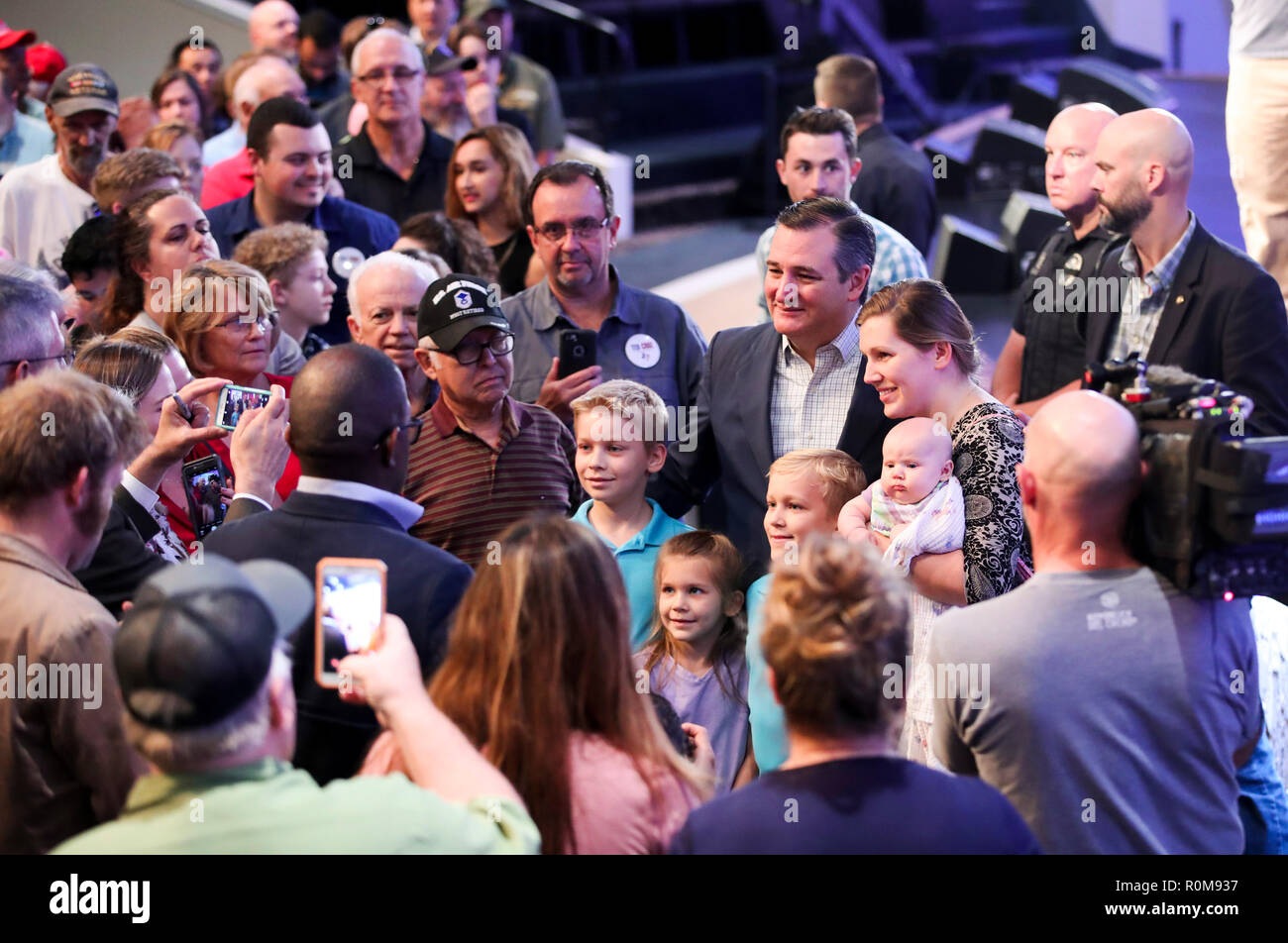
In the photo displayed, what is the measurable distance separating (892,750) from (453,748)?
0.58 meters

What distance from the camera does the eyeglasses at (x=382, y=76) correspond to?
5.48m

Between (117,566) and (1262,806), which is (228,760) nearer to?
(117,566)

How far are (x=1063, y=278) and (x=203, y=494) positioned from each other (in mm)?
2638

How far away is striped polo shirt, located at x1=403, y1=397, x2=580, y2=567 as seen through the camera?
323 centimetres

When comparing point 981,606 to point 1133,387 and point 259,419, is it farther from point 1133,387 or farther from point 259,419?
point 259,419

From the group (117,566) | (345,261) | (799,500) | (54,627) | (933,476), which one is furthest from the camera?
(345,261)

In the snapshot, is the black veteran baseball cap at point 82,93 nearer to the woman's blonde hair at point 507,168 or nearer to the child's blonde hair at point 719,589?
the woman's blonde hair at point 507,168

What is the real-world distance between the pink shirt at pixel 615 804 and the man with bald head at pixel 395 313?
2.06m

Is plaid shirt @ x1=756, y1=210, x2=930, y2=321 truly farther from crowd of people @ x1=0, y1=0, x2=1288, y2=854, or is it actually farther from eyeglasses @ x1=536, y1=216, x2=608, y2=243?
eyeglasses @ x1=536, y1=216, x2=608, y2=243

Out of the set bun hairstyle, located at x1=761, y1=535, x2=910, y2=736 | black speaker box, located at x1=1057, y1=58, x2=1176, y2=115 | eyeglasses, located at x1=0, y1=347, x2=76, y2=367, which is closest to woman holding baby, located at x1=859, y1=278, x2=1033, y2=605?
bun hairstyle, located at x1=761, y1=535, x2=910, y2=736

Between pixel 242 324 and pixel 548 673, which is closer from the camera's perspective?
pixel 548 673

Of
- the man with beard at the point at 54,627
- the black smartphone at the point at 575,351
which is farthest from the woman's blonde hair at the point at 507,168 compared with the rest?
the man with beard at the point at 54,627

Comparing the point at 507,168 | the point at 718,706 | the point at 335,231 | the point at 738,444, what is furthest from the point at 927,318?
the point at 335,231

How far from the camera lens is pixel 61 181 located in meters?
5.23
